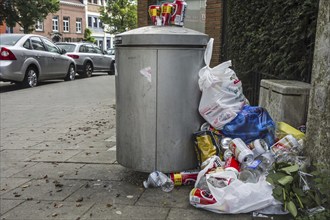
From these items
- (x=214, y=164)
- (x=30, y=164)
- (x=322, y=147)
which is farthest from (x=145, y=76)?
(x=30, y=164)

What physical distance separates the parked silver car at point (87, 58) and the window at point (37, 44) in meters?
3.64

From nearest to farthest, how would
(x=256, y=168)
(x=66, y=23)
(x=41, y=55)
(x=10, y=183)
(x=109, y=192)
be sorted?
(x=256, y=168) → (x=109, y=192) → (x=10, y=183) → (x=41, y=55) → (x=66, y=23)

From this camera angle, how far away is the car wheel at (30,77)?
12616 millimetres

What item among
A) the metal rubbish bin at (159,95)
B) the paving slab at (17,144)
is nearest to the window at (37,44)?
the paving slab at (17,144)

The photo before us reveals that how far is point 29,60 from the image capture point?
40.5 feet

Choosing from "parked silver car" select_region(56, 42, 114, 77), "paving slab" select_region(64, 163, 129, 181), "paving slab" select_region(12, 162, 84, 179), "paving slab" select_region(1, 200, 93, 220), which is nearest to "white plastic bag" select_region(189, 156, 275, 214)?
"paving slab" select_region(1, 200, 93, 220)

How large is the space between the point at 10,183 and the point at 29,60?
30.3ft

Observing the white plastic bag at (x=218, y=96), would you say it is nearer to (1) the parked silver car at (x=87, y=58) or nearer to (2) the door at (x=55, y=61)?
(2) the door at (x=55, y=61)

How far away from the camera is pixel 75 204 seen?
325cm

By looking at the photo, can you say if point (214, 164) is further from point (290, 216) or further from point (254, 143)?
point (290, 216)

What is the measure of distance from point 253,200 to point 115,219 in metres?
1.07

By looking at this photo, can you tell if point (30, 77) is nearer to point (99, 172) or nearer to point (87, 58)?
point (87, 58)

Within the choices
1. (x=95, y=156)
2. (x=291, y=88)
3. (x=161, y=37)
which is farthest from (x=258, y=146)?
(x=95, y=156)

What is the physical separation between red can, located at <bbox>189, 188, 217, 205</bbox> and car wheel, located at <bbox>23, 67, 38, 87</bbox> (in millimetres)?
10719
